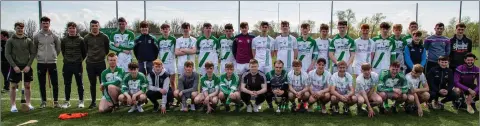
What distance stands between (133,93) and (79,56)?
1.27m

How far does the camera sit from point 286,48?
6301 millimetres

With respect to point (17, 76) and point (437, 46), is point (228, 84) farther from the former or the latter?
point (437, 46)

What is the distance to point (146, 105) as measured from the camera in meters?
6.31

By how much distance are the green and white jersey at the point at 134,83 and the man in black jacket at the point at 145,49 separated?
24.9 inches

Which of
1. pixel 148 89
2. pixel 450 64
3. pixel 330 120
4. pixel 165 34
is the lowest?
pixel 330 120

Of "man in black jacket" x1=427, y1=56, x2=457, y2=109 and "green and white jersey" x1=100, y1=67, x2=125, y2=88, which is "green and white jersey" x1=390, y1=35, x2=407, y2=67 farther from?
"green and white jersey" x1=100, y1=67, x2=125, y2=88

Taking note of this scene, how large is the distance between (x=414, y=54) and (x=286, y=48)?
2.17 meters

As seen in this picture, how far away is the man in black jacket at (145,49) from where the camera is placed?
6.29 m

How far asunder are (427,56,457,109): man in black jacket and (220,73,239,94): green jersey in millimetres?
3172

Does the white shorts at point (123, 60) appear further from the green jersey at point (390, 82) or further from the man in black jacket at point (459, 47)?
the man in black jacket at point (459, 47)

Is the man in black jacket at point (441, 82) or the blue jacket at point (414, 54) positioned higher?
the blue jacket at point (414, 54)

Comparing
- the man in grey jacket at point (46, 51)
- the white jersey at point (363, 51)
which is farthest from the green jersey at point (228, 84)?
the man in grey jacket at point (46, 51)

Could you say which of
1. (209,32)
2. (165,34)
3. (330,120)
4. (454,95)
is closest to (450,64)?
(454,95)

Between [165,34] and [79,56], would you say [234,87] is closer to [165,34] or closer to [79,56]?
[165,34]
